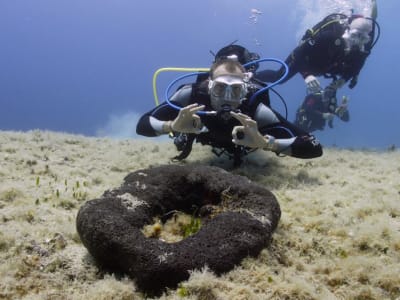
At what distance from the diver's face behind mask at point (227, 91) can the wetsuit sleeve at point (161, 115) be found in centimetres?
75

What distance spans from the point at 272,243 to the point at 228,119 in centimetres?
272

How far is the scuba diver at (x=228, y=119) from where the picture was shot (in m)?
5.55

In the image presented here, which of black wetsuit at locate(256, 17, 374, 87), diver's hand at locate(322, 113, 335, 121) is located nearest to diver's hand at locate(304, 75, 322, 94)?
black wetsuit at locate(256, 17, 374, 87)

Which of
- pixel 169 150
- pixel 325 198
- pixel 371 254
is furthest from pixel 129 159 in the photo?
pixel 371 254

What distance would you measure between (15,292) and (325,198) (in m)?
3.90

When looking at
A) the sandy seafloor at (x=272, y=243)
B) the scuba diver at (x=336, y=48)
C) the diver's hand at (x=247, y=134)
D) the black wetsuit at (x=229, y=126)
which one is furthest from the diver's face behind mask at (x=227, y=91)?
the scuba diver at (x=336, y=48)

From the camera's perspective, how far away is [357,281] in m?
3.06

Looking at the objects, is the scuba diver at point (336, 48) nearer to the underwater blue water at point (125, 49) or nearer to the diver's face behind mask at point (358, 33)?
the diver's face behind mask at point (358, 33)

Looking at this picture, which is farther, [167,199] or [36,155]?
[36,155]

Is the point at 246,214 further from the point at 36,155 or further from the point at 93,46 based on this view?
the point at 93,46

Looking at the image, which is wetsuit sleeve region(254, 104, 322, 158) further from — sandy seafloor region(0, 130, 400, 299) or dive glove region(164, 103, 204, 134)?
dive glove region(164, 103, 204, 134)

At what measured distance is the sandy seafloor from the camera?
2871 mm

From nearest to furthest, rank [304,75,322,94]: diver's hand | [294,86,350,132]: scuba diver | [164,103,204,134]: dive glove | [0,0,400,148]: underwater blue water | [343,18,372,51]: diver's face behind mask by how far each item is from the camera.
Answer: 1. [164,103,204,134]: dive glove
2. [304,75,322,94]: diver's hand
3. [343,18,372,51]: diver's face behind mask
4. [294,86,350,132]: scuba diver
5. [0,0,400,148]: underwater blue water

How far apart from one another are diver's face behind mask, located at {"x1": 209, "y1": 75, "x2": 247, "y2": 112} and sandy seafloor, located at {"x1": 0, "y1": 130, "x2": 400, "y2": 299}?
131 centimetres
